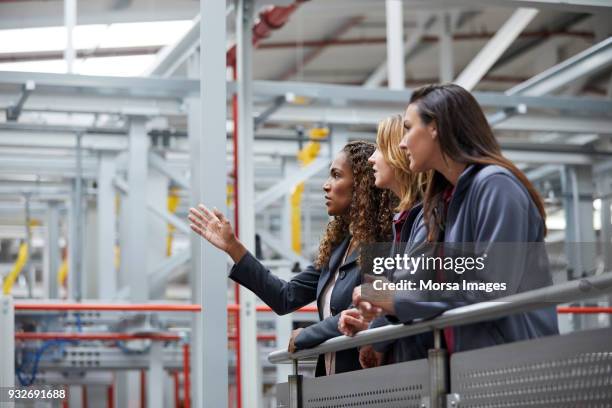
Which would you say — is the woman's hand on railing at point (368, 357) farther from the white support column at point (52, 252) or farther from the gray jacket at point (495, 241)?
the white support column at point (52, 252)

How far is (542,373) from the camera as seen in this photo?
1.97 metres

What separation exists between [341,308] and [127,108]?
4.53 metres

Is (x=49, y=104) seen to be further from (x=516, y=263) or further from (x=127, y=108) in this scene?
(x=516, y=263)

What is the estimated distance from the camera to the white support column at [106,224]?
9.55 m

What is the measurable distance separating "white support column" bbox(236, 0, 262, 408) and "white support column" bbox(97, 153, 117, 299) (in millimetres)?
4065

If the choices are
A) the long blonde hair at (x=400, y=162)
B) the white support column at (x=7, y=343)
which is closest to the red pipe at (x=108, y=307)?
the white support column at (x=7, y=343)

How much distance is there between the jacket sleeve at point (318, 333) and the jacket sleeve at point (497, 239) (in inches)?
27.6

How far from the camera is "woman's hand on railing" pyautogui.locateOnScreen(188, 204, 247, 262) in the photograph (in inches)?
129

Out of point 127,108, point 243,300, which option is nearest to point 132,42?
point 127,108

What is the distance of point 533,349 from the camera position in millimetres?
1987

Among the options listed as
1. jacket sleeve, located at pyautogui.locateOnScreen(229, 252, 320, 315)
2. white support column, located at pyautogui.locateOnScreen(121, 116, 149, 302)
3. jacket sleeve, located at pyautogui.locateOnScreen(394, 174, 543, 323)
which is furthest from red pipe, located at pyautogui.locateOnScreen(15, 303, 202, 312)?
jacket sleeve, located at pyautogui.locateOnScreen(394, 174, 543, 323)

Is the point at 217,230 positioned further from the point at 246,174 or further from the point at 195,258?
the point at 195,258

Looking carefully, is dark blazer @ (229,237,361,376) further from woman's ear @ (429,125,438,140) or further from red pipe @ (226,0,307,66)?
red pipe @ (226,0,307,66)

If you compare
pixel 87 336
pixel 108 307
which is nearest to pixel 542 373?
pixel 108 307
